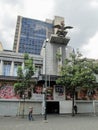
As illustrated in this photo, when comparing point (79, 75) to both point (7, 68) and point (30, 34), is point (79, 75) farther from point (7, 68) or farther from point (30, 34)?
point (30, 34)

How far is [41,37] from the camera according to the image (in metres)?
123

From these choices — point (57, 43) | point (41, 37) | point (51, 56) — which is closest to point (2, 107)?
point (51, 56)

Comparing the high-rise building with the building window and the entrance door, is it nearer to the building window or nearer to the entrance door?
the building window

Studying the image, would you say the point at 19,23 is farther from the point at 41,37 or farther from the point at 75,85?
the point at 75,85

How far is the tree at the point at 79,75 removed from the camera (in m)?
29.8

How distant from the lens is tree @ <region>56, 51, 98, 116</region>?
1172 inches

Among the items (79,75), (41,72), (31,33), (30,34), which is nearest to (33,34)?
(31,33)

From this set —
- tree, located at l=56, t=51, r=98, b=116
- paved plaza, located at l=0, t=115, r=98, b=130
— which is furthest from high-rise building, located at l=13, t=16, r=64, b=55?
paved plaza, located at l=0, t=115, r=98, b=130

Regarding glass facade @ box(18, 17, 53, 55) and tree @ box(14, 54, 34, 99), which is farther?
glass facade @ box(18, 17, 53, 55)

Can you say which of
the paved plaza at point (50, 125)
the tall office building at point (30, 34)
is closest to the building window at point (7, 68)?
the paved plaza at point (50, 125)

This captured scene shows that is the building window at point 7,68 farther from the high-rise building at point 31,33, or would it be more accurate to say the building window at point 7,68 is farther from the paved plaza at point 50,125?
the high-rise building at point 31,33

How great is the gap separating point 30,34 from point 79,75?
312 feet

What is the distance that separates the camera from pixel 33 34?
122 metres

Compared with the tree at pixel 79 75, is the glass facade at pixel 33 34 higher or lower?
higher
